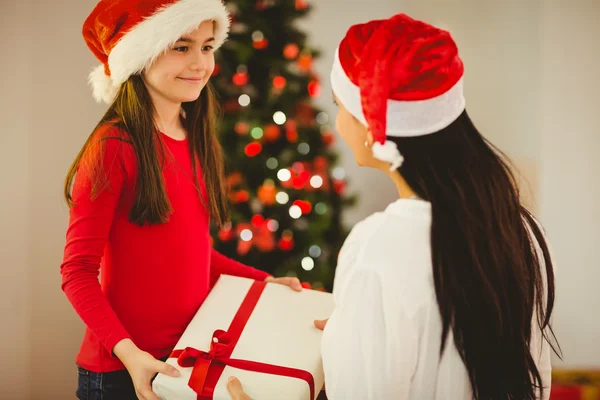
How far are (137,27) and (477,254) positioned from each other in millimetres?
1010

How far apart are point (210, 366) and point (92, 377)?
1.30ft

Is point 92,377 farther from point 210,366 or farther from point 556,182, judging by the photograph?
point 556,182

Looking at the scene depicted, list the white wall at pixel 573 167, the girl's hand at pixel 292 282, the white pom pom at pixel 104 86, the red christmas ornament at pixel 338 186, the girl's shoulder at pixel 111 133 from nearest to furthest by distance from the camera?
1. the girl's shoulder at pixel 111 133
2. the white pom pom at pixel 104 86
3. the girl's hand at pixel 292 282
4. the red christmas ornament at pixel 338 186
5. the white wall at pixel 573 167

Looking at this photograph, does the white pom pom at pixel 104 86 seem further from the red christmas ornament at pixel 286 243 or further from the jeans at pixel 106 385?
the red christmas ornament at pixel 286 243

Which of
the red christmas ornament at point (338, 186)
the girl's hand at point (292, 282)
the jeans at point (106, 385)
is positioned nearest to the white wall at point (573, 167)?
the red christmas ornament at point (338, 186)

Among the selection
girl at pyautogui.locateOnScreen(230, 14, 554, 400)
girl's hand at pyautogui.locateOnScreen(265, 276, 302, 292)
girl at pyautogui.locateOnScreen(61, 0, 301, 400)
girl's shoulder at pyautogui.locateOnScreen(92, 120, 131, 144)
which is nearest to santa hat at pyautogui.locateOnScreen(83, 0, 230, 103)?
girl at pyautogui.locateOnScreen(61, 0, 301, 400)

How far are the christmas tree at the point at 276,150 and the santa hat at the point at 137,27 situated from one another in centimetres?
94

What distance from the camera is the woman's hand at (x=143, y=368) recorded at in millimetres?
1209

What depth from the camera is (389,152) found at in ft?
3.34

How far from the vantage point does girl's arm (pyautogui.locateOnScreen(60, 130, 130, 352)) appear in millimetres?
1265

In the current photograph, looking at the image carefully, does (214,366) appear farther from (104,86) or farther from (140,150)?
(104,86)

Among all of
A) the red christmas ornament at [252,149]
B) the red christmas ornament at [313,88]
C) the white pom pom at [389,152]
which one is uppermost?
the white pom pom at [389,152]

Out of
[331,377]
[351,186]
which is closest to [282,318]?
[331,377]

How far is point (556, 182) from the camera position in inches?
114
